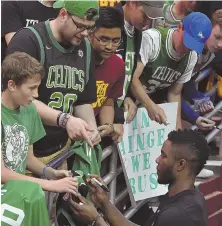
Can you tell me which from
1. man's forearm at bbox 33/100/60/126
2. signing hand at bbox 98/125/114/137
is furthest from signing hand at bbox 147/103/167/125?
man's forearm at bbox 33/100/60/126

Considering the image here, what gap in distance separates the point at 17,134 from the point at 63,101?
2.31ft

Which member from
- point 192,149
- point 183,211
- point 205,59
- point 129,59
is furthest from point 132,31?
point 183,211

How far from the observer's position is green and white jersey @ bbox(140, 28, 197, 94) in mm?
5742

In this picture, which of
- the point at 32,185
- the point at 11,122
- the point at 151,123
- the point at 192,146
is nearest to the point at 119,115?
the point at 151,123

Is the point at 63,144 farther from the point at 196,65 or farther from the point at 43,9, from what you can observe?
the point at 196,65

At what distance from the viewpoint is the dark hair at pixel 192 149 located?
4.07 m

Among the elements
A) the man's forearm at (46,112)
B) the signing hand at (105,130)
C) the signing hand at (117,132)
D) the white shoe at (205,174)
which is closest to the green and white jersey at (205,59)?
the white shoe at (205,174)

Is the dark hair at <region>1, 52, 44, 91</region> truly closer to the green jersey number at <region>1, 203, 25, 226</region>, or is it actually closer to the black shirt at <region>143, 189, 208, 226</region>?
the green jersey number at <region>1, 203, 25, 226</region>

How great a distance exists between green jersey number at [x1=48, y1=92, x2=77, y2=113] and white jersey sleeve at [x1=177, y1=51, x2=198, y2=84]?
177cm

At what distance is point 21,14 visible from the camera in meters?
4.86

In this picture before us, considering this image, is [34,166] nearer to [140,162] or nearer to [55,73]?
[55,73]

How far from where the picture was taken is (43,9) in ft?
16.0

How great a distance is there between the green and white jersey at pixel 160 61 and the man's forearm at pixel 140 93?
0.21m

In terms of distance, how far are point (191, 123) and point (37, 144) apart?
2351mm
